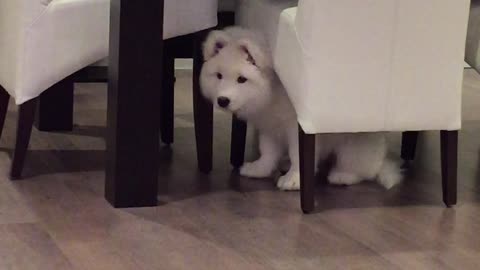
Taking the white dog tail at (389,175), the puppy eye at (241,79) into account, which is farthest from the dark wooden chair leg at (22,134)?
the white dog tail at (389,175)

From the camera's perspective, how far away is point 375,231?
225 centimetres

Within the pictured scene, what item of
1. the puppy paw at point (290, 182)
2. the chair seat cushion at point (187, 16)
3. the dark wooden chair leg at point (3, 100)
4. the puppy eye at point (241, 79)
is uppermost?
the chair seat cushion at point (187, 16)

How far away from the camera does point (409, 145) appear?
3.07 metres

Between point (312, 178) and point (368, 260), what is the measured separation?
1.24 ft

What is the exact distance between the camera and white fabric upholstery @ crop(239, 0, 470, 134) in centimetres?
223

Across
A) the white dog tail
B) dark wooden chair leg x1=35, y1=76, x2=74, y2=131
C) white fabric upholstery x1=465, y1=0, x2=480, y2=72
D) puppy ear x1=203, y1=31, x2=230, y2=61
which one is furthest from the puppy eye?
dark wooden chair leg x1=35, y1=76, x2=74, y2=131

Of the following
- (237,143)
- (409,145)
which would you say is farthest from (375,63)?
(409,145)

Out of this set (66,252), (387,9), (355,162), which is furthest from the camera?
Result: (355,162)

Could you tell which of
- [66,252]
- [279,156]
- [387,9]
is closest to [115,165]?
[66,252]

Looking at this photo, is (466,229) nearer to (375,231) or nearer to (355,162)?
(375,231)

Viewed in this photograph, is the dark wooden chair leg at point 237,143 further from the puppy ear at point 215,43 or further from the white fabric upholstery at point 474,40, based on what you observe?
the white fabric upholstery at point 474,40

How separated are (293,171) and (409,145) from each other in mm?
613

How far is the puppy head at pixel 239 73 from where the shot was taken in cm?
251

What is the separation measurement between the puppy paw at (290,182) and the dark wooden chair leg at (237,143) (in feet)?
0.83
